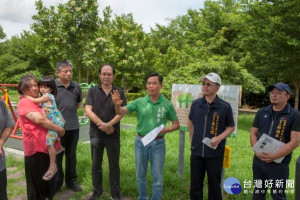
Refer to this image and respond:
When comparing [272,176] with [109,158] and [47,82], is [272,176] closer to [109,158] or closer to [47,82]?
[109,158]

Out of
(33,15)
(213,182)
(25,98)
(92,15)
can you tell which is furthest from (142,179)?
(33,15)

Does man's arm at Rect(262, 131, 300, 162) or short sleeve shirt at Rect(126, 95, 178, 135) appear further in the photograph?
short sleeve shirt at Rect(126, 95, 178, 135)

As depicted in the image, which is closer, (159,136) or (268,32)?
(159,136)

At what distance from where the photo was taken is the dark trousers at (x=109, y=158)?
143 inches

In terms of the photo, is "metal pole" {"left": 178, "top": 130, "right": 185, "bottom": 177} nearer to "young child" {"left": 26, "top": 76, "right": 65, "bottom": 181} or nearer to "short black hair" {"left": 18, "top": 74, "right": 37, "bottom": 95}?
"young child" {"left": 26, "top": 76, "right": 65, "bottom": 181}

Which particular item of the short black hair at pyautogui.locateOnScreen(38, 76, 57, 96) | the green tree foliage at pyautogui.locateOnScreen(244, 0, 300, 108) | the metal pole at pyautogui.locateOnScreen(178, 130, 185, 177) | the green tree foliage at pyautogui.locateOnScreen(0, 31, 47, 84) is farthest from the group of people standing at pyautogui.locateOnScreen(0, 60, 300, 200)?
the green tree foliage at pyautogui.locateOnScreen(0, 31, 47, 84)

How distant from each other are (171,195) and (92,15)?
9233 millimetres

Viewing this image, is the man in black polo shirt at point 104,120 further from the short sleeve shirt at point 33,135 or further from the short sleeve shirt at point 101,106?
the short sleeve shirt at point 33,135

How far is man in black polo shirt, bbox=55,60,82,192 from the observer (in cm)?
388

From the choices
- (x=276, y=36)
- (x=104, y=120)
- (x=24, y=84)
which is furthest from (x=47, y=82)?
(x=276, y=36)

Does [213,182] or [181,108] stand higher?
[181,108]

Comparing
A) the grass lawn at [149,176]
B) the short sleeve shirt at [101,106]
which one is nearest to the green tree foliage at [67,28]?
the grass lawn at [149,176]

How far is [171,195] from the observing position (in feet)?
12.9

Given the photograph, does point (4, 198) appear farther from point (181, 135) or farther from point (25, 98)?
point (181, 135)
